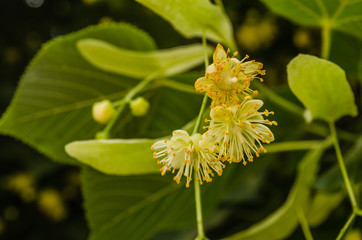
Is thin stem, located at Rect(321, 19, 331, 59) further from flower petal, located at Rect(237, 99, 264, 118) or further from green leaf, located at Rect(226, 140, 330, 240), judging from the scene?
flower petal, located at Rect(237, 99, 264, 118)

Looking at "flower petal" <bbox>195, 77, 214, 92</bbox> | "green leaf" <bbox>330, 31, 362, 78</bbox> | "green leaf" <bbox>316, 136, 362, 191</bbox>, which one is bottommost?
"green leaf" <bbox>316, 136, 362, 191</bbox>

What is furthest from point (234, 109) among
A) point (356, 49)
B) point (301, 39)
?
point (301, 39)

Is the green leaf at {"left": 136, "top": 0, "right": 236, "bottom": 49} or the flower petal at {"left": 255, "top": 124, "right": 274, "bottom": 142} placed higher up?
the green leaf at {"left": 136, "top": 0, "right": 236, "bottom": 49}

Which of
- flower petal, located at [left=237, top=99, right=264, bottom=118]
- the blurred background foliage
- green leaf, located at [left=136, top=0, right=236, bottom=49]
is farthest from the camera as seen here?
the blurred background foliage

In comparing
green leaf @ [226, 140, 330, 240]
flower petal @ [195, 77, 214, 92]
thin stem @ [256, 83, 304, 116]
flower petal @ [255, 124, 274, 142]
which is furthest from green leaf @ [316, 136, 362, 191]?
flower petal @ [195, 77, 214, 92]

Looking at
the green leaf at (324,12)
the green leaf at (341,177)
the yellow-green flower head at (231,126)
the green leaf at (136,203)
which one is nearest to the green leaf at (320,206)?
the green leaf at (341,177)

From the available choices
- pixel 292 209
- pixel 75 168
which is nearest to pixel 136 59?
pixel 292 209

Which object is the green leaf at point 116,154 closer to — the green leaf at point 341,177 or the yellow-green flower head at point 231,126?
the yellow-green flower head at point 231,126

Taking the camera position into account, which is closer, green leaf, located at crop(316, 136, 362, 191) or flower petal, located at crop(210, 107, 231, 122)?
flower petal, located at crop(210, 107, 231, 122)
